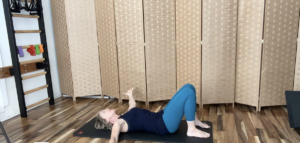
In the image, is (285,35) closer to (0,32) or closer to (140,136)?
(140,136)

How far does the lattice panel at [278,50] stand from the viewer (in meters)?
2.84

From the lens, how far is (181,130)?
2436mm

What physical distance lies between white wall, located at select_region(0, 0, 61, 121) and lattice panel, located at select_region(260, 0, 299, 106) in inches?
131

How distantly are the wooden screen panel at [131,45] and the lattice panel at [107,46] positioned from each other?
0.09 m

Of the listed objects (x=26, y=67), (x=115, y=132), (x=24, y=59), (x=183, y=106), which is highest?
(x=24, y=59)

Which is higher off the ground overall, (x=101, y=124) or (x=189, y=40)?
(x=189, y=40)

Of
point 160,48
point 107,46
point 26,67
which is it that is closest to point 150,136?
point 160,48

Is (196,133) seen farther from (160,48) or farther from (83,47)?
(83,47)

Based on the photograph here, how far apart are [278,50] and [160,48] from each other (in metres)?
1.57

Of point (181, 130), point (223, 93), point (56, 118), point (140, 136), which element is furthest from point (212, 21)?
point (56, 118)

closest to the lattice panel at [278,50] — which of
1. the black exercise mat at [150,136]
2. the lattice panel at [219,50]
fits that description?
the lattice panel at [219,50]

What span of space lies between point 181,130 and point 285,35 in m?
1.85

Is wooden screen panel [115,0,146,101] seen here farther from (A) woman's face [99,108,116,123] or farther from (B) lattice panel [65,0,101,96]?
(A) woman's face [99,108,116,123]

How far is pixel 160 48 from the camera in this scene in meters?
3.33
